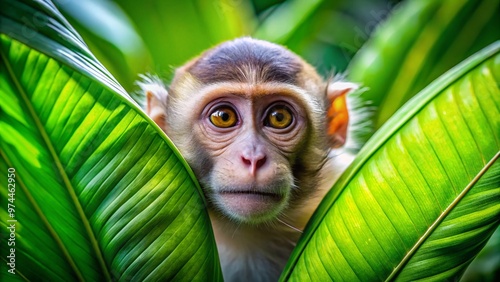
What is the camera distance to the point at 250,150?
1.42m

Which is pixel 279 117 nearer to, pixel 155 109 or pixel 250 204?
pixel 250 204

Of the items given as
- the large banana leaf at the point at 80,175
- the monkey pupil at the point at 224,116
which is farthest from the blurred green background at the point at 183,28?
the large banana leaf at the point at 80,175

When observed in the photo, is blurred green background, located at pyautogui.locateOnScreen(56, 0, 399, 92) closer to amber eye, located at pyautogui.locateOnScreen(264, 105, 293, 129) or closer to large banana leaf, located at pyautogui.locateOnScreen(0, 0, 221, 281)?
amber eye, located at pyautogui.locateOnScreen(264, 105, 293, 129)

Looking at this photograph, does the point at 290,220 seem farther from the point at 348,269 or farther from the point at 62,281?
the point at 62,281

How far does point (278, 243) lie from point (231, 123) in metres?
0.44

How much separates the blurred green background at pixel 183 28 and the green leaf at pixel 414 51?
0.19 meters

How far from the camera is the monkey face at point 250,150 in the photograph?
142 cm

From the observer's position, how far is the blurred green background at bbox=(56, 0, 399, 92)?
80.4 inches

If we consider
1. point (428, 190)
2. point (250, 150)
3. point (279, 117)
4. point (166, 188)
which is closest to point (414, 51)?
point (279, 117)

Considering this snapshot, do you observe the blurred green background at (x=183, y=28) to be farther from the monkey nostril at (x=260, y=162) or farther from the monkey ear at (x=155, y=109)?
the monkey nostril at (x=260, y=162)

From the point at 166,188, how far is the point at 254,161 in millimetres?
388

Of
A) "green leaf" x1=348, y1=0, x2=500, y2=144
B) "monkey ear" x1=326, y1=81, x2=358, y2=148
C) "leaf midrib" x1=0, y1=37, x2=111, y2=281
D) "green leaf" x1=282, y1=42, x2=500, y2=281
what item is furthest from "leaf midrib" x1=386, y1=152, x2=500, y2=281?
"green leaf" x1=348, y1=0, x2=500, y2=144

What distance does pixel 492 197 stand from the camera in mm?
1074

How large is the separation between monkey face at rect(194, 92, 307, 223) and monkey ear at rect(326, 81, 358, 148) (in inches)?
7.9
